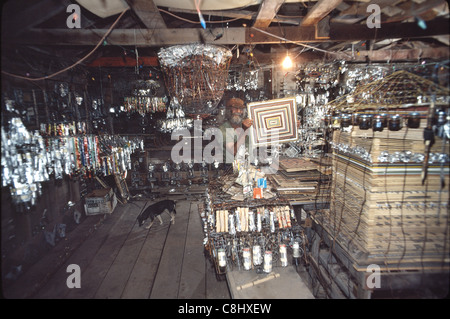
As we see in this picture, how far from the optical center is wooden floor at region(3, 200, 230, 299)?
4.23 meters

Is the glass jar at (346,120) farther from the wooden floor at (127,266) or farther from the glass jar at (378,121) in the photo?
the wooden floor at (127,266)

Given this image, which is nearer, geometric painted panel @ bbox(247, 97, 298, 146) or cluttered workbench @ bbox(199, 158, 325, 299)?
cluttered workbench @ bbox(199, 158, 325, 299)

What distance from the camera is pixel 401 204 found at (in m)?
3.40

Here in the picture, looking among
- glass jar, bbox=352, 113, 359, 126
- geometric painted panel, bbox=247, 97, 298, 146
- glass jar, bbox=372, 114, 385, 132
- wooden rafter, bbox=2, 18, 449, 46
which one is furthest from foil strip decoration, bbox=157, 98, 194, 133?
glass jar, bbox=372, 114, 385, 132

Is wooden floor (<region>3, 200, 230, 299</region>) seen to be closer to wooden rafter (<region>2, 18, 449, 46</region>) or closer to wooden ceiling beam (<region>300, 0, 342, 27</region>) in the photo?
wooden rafter (<region>2, 18, 449, 46</region>)

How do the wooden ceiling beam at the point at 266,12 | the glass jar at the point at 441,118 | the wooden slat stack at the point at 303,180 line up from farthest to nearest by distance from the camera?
1. the wooden slat stack at the point at 303,180
2. the wooden ceiling beam at the point at 266,12
3. the glass jar at the point at 441,118

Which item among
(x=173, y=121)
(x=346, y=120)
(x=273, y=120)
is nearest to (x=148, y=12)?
(x=273, y=120)

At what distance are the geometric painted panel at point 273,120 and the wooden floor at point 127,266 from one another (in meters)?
3.30

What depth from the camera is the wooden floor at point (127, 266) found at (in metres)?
4.23

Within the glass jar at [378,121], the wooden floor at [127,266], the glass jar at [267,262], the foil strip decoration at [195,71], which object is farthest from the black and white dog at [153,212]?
the glass jar at [378,121]

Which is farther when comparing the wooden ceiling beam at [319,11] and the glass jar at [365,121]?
the wooden ceiling beam at [319,11]

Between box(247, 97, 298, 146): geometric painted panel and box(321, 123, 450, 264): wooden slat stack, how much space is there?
214 centimetres

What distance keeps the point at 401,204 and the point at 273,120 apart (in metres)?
3.20
